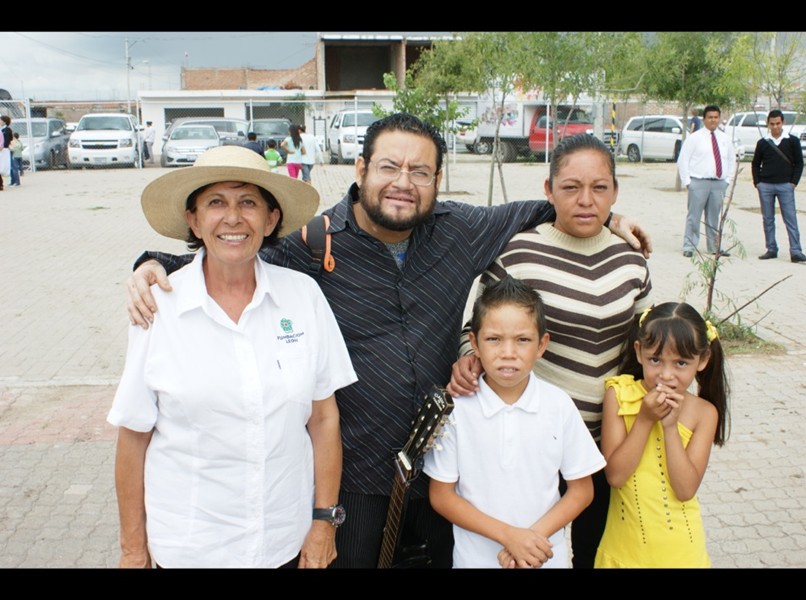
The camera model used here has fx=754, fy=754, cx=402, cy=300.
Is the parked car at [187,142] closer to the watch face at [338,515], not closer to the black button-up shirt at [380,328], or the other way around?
the black button-up shirt at [380,328]

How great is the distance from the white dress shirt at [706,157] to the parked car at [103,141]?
18.6 metres

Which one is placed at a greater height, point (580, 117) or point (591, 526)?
point (580, 117)

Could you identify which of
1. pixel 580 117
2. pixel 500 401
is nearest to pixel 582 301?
pixel 500 401

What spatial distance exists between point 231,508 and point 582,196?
1.49 meters

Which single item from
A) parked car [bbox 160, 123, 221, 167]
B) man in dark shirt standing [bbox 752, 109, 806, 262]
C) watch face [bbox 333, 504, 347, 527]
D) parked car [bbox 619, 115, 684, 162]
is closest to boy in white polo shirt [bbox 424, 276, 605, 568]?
watch face [bbox 333, 504, 347, 527]

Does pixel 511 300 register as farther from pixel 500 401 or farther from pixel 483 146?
pixel 483 146

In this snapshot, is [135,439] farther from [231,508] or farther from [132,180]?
[132,180]

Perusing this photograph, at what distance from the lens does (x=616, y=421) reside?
2.51 meters

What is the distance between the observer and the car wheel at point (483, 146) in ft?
95.3

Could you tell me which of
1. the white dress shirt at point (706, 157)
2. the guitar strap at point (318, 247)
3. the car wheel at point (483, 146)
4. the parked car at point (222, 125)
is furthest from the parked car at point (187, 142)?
the guitar strap at point (318, 247)

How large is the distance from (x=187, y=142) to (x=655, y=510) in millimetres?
22234

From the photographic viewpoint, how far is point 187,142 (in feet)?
→ 74.7

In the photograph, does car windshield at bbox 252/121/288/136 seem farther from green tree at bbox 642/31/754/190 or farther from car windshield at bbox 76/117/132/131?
green tree at bbox 642/31/754/190
